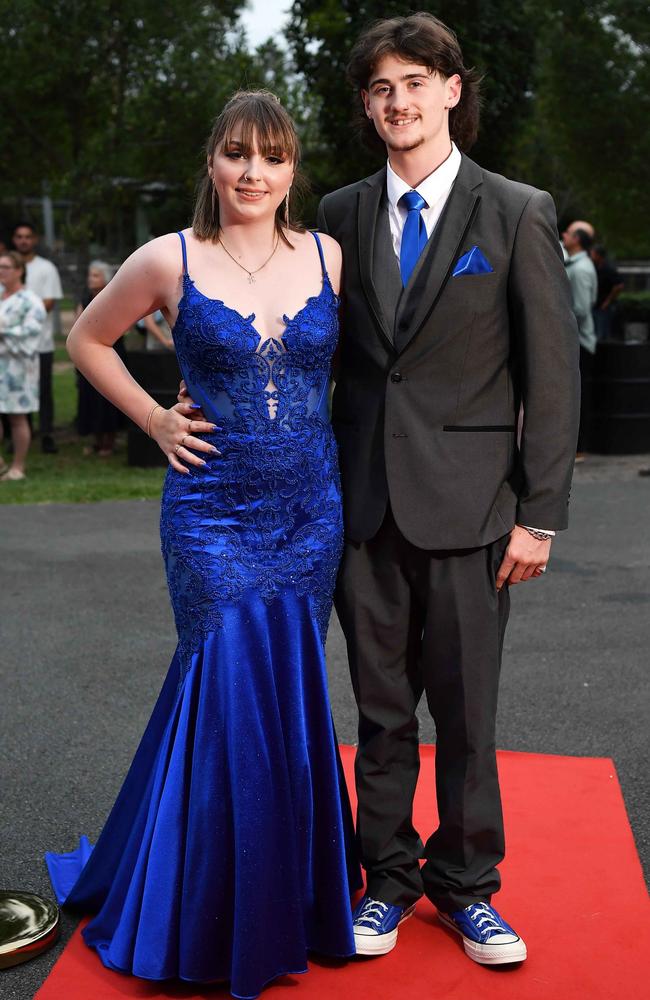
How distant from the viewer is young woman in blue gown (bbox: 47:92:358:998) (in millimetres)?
3004

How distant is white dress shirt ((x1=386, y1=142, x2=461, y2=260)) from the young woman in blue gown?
7.3 inches

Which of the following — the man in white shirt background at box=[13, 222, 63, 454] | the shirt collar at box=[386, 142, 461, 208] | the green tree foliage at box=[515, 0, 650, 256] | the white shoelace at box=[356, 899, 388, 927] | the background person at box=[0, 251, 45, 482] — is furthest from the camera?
the green tree foliage at box=[515, 0, 650, 256]

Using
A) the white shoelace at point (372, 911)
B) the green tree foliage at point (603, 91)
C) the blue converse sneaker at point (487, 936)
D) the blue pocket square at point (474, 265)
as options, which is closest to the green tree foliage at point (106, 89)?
the green tree foliage at point (603, 91)

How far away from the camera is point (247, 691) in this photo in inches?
119

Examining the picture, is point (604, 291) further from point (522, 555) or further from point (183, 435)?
point (183, 435)

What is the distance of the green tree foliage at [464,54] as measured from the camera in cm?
1064

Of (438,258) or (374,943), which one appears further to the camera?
(374,943)

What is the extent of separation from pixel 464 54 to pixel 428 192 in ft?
27.5

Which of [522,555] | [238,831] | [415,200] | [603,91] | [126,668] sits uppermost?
[603,91]

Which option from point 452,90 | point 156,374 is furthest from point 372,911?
point 156,374

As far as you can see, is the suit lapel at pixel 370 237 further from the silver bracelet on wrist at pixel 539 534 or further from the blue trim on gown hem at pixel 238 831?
the blue trim on gown hem at pixel 238 831

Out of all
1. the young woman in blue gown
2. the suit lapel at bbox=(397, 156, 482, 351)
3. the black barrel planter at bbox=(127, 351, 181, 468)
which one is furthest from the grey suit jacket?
the black barrel planter at bbox=(127, 351, 181, 468)

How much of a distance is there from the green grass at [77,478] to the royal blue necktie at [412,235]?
277 inches

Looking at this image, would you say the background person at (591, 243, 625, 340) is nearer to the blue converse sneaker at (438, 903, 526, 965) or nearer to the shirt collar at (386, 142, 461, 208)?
the shirt collar at (386, 142, 461, 208)
